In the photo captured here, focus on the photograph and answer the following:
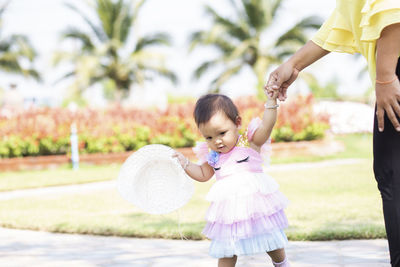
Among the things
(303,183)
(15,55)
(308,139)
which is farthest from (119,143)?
(15,55)

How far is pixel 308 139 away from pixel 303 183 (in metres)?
5.22

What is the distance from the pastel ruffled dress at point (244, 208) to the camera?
8.59ft

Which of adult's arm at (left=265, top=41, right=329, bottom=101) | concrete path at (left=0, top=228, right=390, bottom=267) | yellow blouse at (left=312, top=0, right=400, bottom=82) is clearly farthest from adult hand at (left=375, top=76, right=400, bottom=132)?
concrete path at (left=0, top=228, right=390, bottom=267)

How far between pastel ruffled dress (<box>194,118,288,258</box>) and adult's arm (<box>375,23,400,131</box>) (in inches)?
34.5

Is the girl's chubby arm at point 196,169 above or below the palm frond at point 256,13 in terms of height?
below

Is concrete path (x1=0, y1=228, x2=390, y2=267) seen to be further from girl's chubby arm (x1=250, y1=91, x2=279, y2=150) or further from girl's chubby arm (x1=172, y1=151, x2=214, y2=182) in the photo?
girl's chubby arm (x1=250, y1=91, x2=279, y2=150)

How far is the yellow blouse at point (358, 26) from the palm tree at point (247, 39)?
20.9 m

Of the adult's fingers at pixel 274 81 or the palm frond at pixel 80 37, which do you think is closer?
the adult's fingers at pixel 274 81

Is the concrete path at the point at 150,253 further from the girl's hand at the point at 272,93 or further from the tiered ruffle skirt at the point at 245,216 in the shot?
the girl's hand at the point at 272,93

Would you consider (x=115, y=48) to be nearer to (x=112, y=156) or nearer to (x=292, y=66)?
(x=112, y=156)

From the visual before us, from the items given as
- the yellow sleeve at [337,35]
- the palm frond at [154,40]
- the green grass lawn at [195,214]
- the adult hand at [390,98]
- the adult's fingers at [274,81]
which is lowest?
the green grass lawn at [195,214]

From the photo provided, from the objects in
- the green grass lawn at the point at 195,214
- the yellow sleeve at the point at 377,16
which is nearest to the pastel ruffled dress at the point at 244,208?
the yellow sleeve at the point at 377,16

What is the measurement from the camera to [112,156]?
11562mm

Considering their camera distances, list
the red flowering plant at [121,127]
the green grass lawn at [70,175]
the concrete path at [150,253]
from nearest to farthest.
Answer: the concrete path at [150,253]
the green grass lawn at [70,175]
the red flowering plant at [121,127]
